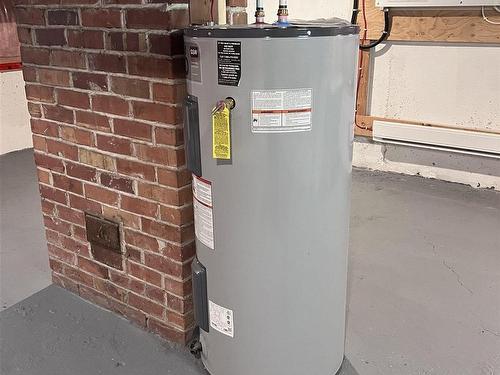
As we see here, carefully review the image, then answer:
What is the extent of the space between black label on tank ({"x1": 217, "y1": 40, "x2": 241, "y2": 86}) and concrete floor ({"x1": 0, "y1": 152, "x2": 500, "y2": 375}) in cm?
103

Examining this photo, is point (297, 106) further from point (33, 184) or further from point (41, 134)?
point (33, 184)

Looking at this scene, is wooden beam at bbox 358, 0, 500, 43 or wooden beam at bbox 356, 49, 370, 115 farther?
wooden beam at bbox 356, 49, 370, 115

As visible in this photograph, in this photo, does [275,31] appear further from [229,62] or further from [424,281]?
[424,281]

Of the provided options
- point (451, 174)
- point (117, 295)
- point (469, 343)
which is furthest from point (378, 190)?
point (117, 295)

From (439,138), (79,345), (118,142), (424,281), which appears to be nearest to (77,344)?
(79,345)

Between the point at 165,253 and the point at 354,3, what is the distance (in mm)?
2595

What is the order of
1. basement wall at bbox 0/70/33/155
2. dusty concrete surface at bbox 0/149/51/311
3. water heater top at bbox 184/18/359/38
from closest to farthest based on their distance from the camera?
water heater top at bbox 184/18/359/38 < dusty concrete surface at bbox 0/149/51/311 < basement wall at bbox 0/70/33/155

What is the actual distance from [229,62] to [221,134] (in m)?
0.19

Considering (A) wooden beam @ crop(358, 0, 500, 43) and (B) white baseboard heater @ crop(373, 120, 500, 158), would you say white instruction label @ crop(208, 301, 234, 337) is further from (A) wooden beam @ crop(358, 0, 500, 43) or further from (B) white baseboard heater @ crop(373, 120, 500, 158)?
(A) wooden beam @ crop(358, 0, 500, 43)

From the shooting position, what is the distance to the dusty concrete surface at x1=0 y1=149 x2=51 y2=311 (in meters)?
2.21

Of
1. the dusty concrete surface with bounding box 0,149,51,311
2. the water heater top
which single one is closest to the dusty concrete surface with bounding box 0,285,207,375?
the dusty concrete surface with bounding box 0,149,51,311

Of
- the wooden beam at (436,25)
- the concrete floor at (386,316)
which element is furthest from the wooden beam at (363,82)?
the concrete floor at (386,316)

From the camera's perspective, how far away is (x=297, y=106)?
4.02ft

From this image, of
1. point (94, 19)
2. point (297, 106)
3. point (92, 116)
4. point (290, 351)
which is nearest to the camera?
point (297, 106)
